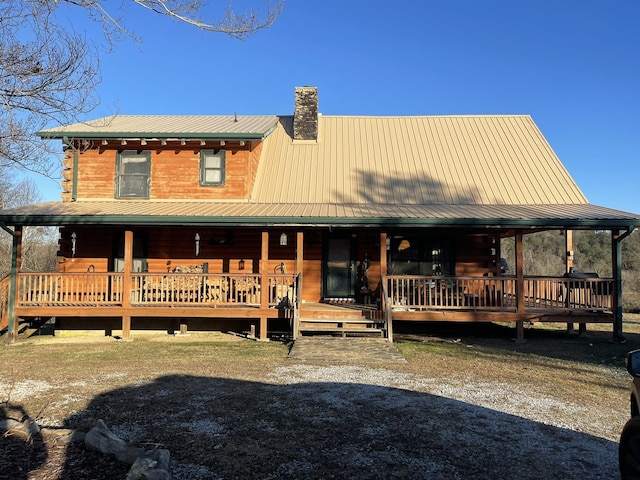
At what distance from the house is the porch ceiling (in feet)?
0.17

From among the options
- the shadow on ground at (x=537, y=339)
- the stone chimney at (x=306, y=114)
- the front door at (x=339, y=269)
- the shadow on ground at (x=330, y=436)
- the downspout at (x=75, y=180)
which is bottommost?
the shadow on ground at (x=537, y=339)

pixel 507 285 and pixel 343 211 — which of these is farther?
pixel 507 285

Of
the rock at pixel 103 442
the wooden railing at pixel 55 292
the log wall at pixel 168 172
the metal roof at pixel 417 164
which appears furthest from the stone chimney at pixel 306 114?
the rock at pixel 103 442

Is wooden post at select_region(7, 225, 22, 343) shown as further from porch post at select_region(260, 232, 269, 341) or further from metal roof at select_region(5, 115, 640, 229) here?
porch post at select_region(260, 232, 269, 341)

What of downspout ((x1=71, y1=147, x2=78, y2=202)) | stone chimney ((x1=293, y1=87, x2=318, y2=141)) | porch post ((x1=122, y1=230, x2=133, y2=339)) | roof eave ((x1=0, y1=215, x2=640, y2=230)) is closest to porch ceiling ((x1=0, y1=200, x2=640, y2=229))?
roof eave ((x1=0, y1=215, x2=640, y2=230))

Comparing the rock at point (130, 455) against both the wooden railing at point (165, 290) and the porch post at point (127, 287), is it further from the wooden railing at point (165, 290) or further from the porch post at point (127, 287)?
the porch post at point (127, 287)

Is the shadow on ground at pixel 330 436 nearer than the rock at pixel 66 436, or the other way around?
the shadow on ground at pixel 330 436

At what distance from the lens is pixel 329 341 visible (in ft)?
34.9

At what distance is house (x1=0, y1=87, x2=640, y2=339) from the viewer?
38.2 feet

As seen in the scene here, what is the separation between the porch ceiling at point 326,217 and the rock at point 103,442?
24.6 ft

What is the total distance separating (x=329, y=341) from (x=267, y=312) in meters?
2.02

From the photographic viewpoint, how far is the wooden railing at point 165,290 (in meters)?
11.8

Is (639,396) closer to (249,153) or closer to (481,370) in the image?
(481,370)

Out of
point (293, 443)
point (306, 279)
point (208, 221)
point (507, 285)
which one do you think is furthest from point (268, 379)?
point (507, 285)
